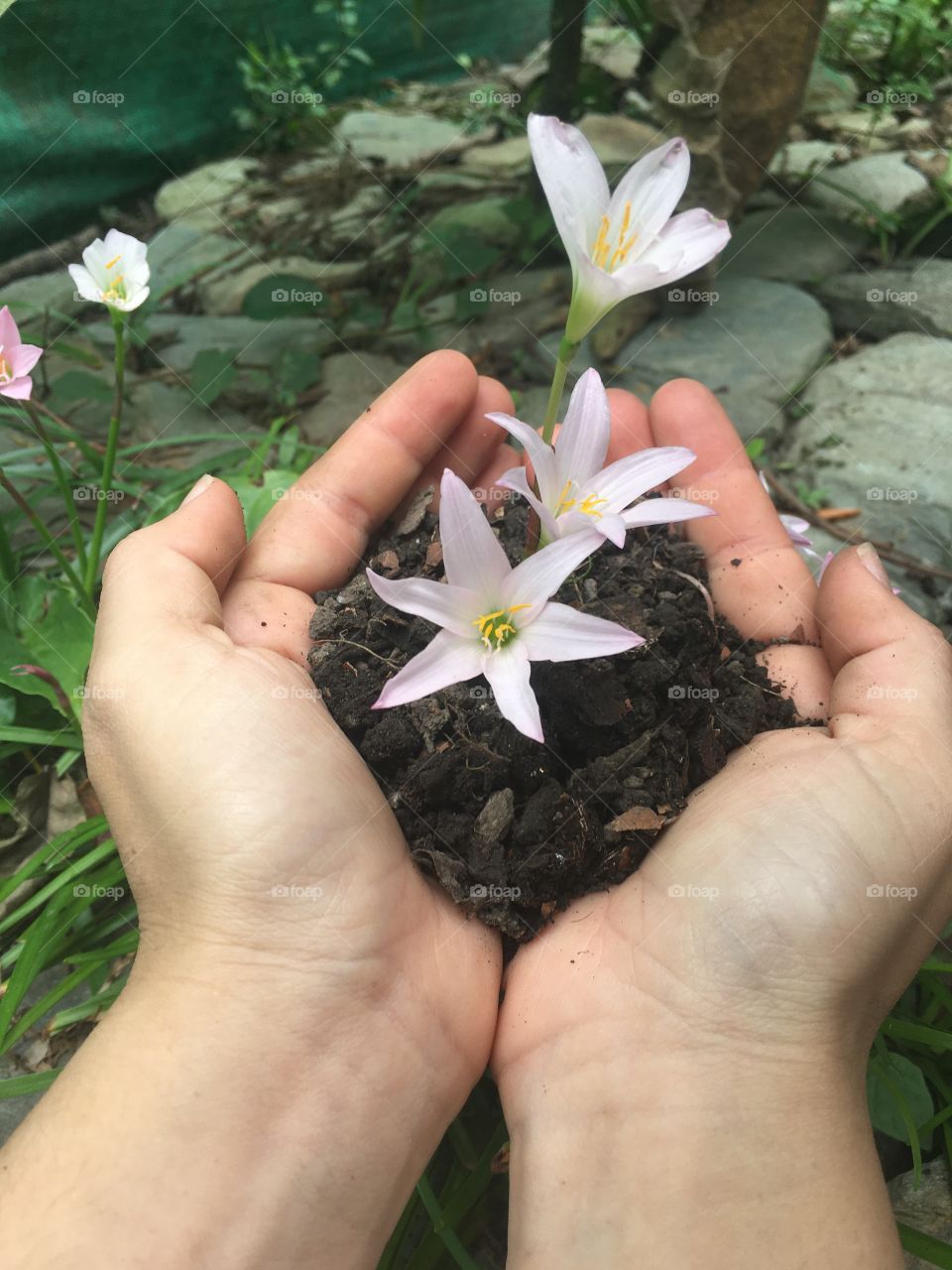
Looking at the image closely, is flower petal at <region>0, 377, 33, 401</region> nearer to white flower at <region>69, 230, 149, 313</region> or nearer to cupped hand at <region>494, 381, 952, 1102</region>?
white flower at <region>69, 230, 149, 313</region>

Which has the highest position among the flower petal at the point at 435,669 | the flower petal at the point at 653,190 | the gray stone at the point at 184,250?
the flower petal at the point at 653,190

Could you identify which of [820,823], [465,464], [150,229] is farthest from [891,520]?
[150,229]

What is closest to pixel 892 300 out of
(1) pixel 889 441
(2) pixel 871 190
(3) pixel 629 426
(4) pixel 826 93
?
(2) pixel 871 190

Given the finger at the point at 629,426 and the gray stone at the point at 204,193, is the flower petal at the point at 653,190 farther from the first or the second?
the gray stone at the point at 204,193

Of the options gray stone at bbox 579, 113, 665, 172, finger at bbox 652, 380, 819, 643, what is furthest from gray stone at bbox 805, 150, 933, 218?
finger at bbox 652, 380, 819, 643

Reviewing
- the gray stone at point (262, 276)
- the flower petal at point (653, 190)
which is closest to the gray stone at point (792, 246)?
the gray stone at point (262, 276)

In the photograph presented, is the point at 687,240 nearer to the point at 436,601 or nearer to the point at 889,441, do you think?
the point at 436,601

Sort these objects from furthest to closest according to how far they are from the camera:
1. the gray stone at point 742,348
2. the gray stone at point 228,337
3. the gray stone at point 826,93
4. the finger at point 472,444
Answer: the gray stone at point 826,93, the gray stone at point 228,337, the gray stone at point 742,348, the finger at point 472,444
